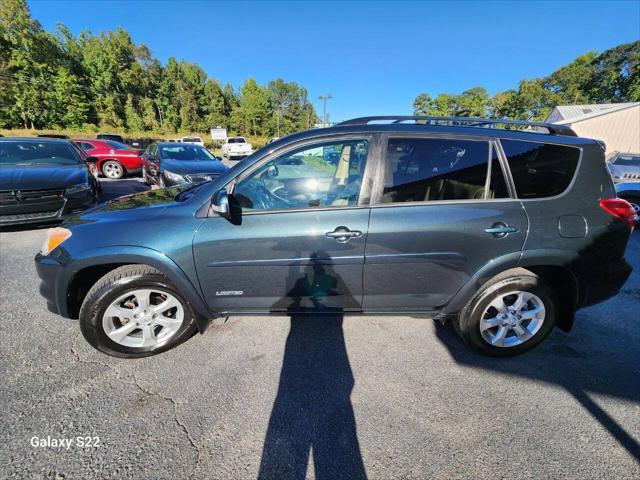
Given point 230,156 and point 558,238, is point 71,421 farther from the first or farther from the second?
point 230,156

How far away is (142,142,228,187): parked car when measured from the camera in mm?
6410

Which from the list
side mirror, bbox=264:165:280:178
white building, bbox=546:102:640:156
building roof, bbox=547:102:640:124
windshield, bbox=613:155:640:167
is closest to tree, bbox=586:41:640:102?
building roof, bbox=547:102:640:124

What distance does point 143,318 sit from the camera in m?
2.22

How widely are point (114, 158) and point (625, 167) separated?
1783 centimetres

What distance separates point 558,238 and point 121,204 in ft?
11.8

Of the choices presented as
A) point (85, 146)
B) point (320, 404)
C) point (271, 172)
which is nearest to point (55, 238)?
point (271, 172)

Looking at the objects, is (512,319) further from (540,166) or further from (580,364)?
(540,166)

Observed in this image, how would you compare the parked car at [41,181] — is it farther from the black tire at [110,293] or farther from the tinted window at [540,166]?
the tinted window at [540,166]

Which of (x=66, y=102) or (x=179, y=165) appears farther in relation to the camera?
(x=66, y=102)

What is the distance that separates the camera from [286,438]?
5.54ft

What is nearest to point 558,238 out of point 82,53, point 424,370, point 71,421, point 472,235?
point 472,235

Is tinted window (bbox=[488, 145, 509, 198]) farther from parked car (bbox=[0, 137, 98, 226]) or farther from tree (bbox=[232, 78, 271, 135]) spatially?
tree (bbox=[232, 78, 271, 135])

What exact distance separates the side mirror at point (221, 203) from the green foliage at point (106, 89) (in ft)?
174

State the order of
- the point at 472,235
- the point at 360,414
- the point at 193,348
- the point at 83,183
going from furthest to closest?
the point at 83,183 → the point at 193,348 → the point at 472,235 → the point at 360,414
